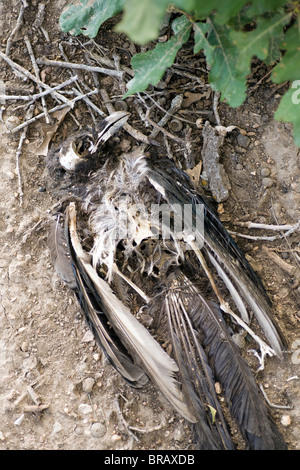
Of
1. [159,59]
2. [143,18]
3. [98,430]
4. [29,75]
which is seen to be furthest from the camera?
[29,75]

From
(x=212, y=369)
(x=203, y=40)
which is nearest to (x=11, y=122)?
(x=203, y=40)

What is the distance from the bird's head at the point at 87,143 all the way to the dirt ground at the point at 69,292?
19 cm

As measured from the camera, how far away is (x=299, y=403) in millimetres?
2377

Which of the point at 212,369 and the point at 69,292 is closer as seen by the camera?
the point at 212,369

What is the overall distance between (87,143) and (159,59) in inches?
23.5

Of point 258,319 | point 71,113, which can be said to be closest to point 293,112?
point 258,319

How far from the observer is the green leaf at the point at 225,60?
206 cm

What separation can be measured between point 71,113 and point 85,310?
1158mm

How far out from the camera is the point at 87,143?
8.27 feet

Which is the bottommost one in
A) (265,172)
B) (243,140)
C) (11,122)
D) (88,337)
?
(88,337)

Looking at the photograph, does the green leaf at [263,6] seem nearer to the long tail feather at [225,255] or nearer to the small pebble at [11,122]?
the long tail feather at [225,255]

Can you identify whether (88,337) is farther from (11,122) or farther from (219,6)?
(219,6)

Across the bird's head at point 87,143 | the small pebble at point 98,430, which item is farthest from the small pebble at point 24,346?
the bird's head at point 87,143
